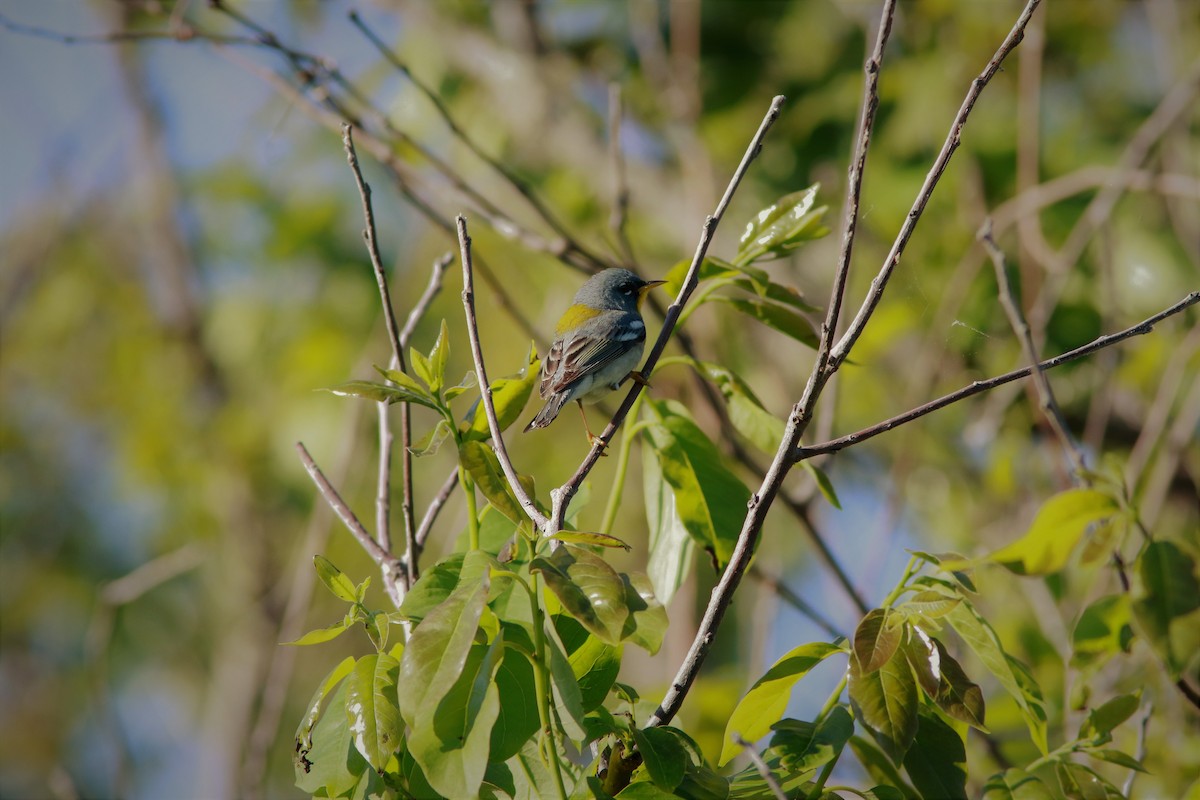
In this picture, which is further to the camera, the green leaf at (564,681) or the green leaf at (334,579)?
the green leaf at (334,579)

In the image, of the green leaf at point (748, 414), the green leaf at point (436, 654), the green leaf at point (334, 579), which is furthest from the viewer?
the green leaf at point (748, 414)

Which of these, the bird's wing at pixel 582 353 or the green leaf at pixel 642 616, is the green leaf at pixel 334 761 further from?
the bird's wing at pixel 582 353

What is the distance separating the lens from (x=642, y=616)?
1.24 meters

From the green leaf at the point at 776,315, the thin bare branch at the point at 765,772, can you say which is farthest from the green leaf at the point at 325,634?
the green leaf at the point at 776,315

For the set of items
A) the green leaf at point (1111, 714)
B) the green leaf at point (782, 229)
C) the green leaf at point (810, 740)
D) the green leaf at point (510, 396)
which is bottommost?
the green leaf at point (810, 740)

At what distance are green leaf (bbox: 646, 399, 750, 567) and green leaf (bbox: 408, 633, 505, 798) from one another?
57 cm

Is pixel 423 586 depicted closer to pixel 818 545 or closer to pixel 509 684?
pixel 509 684

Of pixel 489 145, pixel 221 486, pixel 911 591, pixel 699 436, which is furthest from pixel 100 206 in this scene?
pixel 911 591

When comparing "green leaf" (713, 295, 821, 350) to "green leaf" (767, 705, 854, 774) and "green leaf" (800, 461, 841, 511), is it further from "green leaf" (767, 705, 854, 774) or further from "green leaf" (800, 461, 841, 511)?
"green leaf" (767, 705, 854, 774)

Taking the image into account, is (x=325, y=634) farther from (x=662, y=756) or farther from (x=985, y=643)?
(x=985, y=643)

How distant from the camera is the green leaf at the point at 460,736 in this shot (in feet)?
3.65

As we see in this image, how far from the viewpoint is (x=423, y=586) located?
129cm

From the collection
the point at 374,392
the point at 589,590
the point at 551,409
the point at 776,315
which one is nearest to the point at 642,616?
the point at 589,590

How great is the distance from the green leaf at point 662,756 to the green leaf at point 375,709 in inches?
12.0
